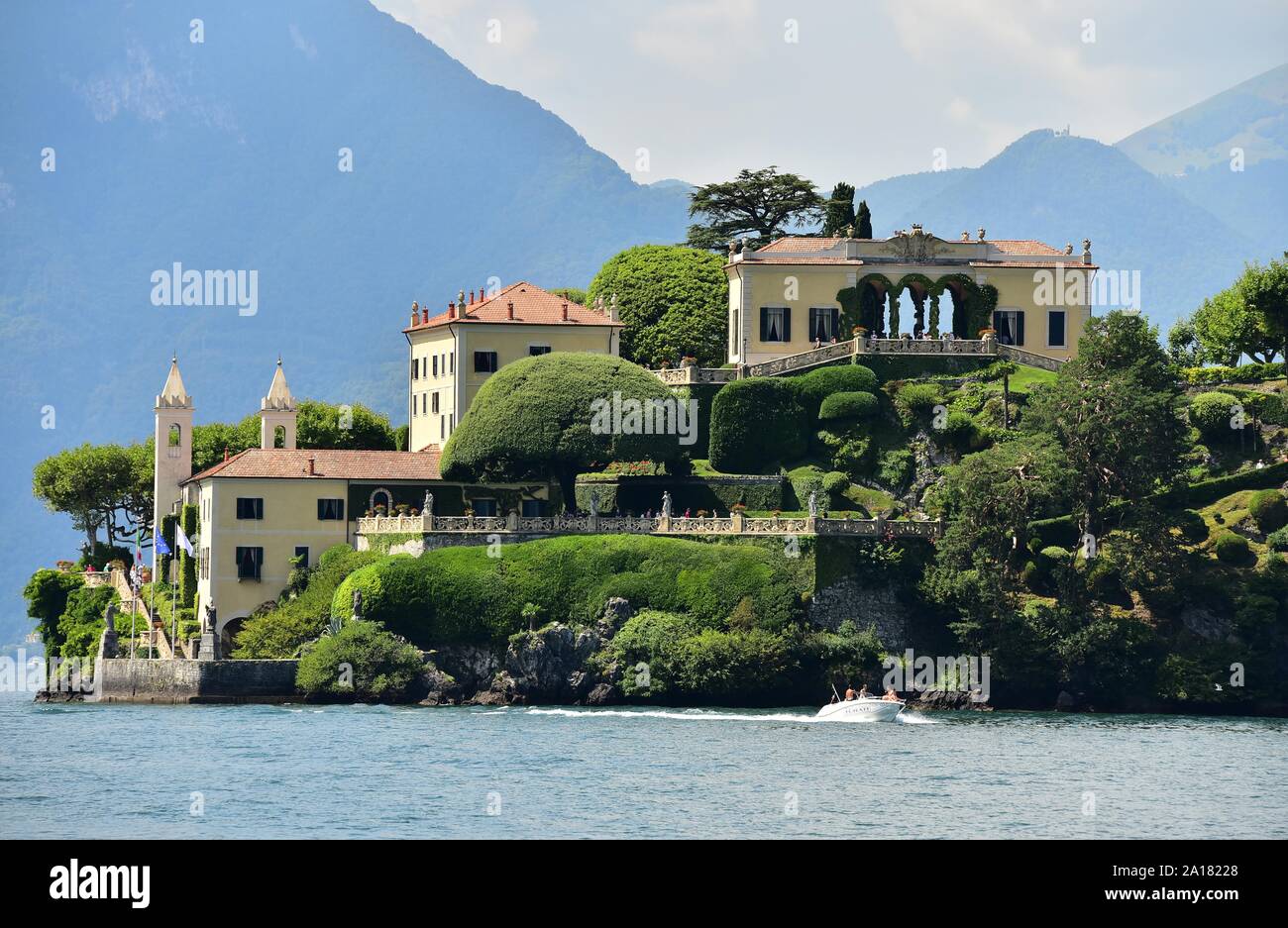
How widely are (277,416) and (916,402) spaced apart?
94.9 feet

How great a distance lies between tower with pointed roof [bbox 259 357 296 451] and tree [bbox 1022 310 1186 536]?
34.0m

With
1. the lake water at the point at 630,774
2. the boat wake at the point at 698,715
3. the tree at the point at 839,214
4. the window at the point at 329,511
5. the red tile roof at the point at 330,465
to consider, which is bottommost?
the lake water at the point at 630,774

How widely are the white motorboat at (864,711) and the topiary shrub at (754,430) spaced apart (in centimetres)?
1888

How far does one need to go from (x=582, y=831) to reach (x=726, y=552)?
3502 centimetres

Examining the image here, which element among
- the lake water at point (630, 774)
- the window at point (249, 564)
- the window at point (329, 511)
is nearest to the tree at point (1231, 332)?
the lake water at point (630, 774)

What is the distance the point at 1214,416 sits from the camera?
95938 mm

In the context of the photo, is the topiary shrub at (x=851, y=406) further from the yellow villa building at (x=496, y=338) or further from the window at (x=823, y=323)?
the yellow villa building at (x=496, y=338)

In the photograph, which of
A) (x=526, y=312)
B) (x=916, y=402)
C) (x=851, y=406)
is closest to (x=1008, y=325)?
(x=916, y=402)

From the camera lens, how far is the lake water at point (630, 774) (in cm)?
5472

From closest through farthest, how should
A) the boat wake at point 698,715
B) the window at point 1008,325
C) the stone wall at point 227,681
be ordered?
the boat wake at point 698,715 < the stone wall at point 227,681 < the window at point 1008,325

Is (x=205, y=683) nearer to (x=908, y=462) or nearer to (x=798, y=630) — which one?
(x=798, y=630)

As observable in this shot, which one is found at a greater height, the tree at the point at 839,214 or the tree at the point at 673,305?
the tree at the point at 839,214

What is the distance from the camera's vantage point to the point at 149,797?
194ft

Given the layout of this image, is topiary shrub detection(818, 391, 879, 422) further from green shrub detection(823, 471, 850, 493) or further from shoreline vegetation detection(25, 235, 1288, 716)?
green shrub detection(823, 471, 850, 493)
